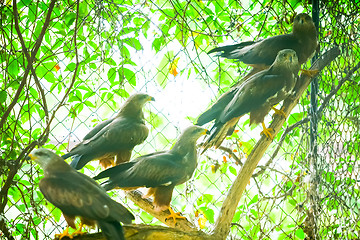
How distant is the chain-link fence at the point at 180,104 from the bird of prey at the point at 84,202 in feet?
1.86

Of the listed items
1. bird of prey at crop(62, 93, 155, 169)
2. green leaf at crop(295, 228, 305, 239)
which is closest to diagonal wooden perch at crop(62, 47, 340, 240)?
bird of prey at crop(62, 93, 155, 169)

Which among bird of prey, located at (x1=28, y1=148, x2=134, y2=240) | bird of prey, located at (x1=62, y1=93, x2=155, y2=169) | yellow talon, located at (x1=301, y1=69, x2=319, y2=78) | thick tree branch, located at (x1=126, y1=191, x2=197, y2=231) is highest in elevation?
yellow talon, located at (x1=301, y1=69, x2=319, y2=78)

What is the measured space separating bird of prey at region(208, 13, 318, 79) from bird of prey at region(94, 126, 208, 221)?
0.68 meters

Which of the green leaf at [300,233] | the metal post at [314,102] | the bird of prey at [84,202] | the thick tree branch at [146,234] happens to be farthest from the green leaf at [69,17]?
the green leaf at [300,233]

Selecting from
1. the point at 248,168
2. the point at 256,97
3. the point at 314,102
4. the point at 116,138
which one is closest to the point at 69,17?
the point at 116,138

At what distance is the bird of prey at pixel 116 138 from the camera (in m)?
2.13

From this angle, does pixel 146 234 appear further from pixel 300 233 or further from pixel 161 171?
pixel 300 233

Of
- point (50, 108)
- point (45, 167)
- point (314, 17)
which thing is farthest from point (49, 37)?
point (314, 17)

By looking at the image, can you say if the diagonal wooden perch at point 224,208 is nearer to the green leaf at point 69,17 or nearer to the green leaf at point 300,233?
the green leaf at point 300,233

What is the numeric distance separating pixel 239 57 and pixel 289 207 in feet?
3.78

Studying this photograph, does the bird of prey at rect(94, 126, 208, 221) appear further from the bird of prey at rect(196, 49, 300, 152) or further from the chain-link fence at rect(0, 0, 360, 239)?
the chain-link fence at rect(0, 0, 360, 239)

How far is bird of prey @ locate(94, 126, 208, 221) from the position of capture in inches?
78.5

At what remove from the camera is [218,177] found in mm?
3123

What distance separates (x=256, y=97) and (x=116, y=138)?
0.72m
